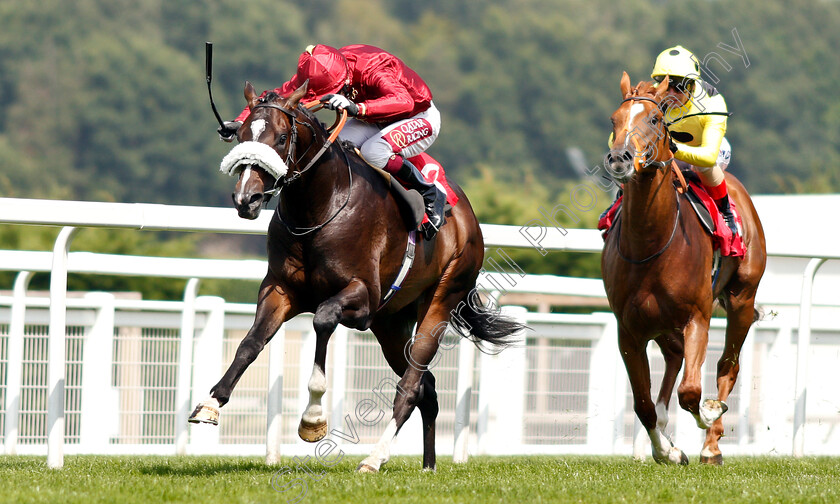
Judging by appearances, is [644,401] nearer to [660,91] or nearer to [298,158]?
[660,91]

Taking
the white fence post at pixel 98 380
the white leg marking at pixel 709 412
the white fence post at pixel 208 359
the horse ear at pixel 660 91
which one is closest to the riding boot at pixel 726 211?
the horse ear at pixel 660 91

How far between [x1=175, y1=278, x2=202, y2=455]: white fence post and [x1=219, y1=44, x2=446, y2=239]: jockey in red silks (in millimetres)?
1886

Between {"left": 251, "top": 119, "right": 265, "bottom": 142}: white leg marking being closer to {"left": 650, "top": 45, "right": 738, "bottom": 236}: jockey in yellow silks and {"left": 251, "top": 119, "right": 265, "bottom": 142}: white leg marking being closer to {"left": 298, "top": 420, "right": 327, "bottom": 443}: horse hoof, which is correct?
{"left": 298, "top": 420, "right": 327, "bottom": 443}: horse hoof

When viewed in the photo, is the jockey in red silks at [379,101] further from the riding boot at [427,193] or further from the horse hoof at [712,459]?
the horse hoof at [712,459]

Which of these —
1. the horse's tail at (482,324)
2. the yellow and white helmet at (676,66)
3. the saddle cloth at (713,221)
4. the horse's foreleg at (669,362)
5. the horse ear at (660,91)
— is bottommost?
the horse's foreleg at (669,362)

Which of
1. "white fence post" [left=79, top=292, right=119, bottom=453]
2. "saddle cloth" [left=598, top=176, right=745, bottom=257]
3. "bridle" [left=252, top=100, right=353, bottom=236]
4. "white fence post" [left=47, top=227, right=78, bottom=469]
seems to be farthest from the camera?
"white fence post" [left=79, top=292, right=119, bottom=453]

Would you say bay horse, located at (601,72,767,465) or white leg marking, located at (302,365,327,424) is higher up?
bay horse, located at (601,72,767,465)

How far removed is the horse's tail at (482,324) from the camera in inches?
253

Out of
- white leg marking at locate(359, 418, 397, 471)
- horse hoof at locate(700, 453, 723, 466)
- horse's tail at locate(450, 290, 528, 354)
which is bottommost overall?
horse hoof at locate(700, 453, 723, 466)

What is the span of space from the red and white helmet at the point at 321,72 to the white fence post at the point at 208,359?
2613mm

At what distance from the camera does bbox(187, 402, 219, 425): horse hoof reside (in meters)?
4.81

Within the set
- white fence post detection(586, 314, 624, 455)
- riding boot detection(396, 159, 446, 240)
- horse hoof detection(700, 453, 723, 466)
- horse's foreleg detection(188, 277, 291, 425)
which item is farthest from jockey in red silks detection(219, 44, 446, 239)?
white fence post detection(586, 314, 624, 455)

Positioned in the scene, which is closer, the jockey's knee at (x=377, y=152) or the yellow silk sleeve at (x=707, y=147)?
the jockey's knee at (x=377, y=152)

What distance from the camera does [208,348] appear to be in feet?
25.9
